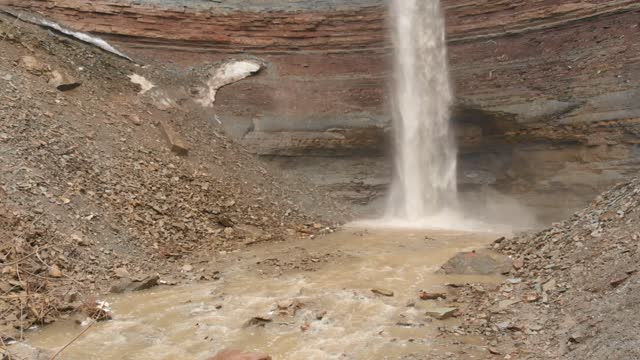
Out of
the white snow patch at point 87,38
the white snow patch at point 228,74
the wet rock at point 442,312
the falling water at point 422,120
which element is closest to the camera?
the wet rock at point 442,312

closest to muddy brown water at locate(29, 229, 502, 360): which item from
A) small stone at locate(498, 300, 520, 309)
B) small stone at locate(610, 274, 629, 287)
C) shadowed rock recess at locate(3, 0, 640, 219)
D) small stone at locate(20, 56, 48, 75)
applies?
small stone at locate(498, 300, 520, 309)

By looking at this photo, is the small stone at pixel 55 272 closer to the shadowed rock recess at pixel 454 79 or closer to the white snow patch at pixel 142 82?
the white snow patch at pixel 142 82

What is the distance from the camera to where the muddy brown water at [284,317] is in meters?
6.27

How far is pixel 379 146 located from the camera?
19.5m

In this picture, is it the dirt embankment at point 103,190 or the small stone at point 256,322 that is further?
the dirt embankment at point 103,190

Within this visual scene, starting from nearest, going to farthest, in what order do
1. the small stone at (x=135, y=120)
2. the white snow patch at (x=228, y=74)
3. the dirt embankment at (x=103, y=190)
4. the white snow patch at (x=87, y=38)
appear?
the dirt embankment at (x=103, y=190)
the small stone at (x=135, y=120)
the white snow patch at (x=87, y=38)
the white snow patch at (x=228, y=74)

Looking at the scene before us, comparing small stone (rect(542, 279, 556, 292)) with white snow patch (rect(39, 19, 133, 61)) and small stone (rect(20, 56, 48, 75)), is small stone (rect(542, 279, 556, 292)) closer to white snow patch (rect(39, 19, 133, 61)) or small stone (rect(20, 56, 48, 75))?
small stone (rect(20, 56, 48, 75))

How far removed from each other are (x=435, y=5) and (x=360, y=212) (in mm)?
8464

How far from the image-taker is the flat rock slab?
8469mm

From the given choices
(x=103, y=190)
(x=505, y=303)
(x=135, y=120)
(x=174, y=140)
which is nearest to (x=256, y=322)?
(x=505, y=303)

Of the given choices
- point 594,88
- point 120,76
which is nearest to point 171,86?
point 120,76

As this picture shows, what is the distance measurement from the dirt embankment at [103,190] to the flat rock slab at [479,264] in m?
4.41

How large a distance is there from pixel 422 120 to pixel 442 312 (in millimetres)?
12997

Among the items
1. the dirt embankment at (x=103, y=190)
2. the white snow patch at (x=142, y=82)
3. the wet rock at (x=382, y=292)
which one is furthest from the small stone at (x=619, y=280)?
the white snow patch at (x=142, y=82)
